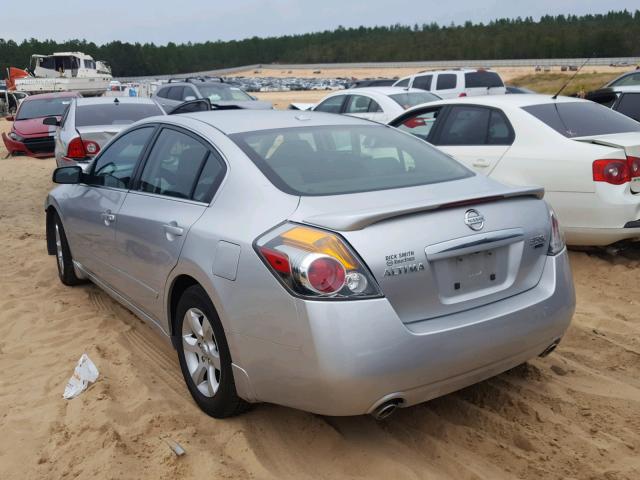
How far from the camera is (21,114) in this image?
55.3 ft

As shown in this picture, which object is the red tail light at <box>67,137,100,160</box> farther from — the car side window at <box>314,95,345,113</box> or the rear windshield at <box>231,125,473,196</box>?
the rear windshield at <box>231,125,473,196</box>

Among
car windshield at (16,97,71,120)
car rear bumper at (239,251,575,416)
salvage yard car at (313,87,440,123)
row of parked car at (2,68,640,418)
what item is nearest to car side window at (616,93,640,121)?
salvage yard car at (313,87,440,123)

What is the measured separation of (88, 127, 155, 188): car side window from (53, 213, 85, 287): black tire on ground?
96 centimetres

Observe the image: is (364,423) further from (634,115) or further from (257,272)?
(634,115)

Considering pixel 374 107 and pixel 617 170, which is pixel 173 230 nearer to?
pixel 617 170

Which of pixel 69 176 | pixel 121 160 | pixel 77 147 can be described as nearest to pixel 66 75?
pixel 77 147

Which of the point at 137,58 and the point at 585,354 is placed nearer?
the point at 585,354

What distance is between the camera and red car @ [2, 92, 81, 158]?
642 inches

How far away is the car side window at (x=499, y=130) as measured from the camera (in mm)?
6201

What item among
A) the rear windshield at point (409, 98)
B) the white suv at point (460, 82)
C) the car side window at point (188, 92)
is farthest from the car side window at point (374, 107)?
the car side window at point (188, 92)

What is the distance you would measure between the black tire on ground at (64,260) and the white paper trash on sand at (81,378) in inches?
71.2

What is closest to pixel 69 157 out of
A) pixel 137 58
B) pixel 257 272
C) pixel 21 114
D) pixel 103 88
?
pixel 257 272

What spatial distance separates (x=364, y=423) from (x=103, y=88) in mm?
36815

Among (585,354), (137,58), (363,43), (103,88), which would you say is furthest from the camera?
(363,43)
